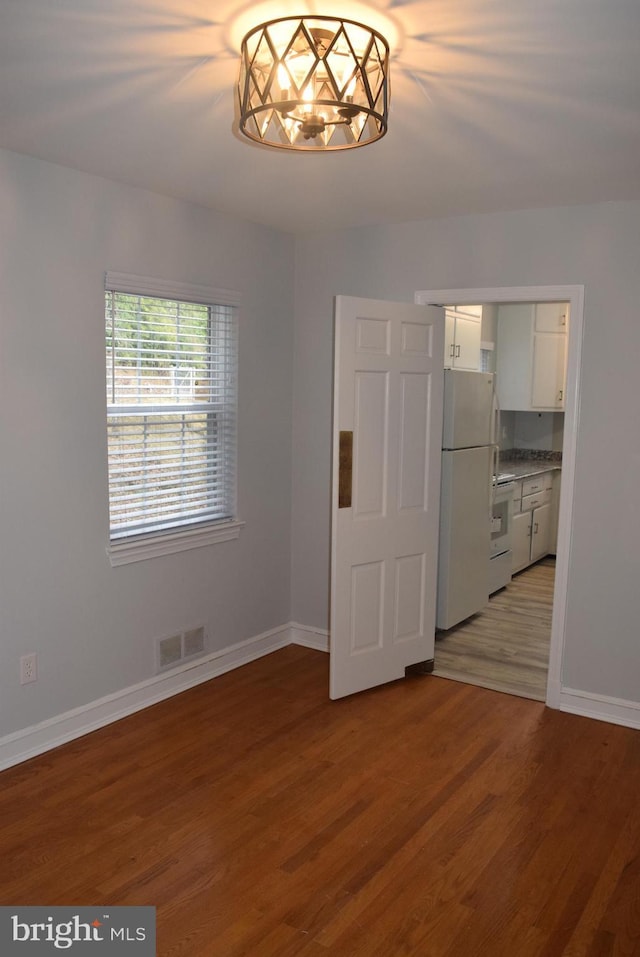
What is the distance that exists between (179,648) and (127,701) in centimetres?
40

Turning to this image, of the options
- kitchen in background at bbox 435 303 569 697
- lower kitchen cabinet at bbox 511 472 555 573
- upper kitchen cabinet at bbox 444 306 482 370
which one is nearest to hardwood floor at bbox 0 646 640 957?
kitchen in background at bbox 435 303 569 697

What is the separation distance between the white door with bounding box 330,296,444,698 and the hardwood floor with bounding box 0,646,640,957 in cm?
32

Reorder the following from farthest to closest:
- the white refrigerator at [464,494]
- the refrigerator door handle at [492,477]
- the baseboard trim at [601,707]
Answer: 1. the refrigerator door handle at [492,477]
2. the white refrigerator at [464,494]
3. the baseboard trim at [601,707]

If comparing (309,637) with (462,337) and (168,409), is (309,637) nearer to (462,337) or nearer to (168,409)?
(168,409)

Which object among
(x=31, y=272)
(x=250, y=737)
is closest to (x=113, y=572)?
(x=250, y=737)

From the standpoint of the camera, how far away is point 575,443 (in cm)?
374

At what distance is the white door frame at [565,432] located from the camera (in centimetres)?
371

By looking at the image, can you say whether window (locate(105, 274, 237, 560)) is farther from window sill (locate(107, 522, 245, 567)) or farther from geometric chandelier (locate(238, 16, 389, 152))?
geometric chandelier (locate(238, 16, 389, 152))

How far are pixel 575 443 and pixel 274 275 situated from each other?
1941 millimetres

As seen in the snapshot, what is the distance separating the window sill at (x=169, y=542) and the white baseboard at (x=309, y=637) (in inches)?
33.4

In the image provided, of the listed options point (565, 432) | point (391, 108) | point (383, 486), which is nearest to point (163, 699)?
point (383, 486)

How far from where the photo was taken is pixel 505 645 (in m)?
4.81

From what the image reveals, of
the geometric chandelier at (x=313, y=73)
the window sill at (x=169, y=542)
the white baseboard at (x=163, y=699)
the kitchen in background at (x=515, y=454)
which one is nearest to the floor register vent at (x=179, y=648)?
the white baseboard at (x=163, y=699)

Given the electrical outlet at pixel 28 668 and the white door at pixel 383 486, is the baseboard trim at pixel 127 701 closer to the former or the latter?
the electrical outlet at pixel 28 668
